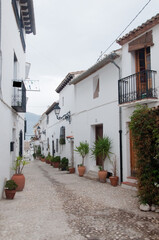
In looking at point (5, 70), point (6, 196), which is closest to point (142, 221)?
point (6, 196)

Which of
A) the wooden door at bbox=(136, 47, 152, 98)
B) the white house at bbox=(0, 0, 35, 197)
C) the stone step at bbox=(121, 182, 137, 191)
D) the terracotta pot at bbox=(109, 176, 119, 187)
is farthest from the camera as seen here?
the terracotta pot at bbox=(109, 176, 119, 187)

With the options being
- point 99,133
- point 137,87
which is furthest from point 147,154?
point 99,133

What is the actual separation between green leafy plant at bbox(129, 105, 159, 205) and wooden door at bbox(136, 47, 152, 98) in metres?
2.37

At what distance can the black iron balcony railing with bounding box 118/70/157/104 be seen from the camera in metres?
7.76

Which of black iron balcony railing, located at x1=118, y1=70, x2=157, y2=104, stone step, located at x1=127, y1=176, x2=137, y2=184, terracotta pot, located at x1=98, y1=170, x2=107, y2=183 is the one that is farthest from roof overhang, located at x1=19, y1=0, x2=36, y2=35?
stone step, located at x1=127, y1=176, x2=137, y2=184

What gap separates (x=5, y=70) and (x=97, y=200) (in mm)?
5048

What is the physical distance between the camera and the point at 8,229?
4523mm

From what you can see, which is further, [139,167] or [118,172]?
[118,172]

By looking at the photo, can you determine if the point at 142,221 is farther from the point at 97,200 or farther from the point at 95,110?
the point at 95,110

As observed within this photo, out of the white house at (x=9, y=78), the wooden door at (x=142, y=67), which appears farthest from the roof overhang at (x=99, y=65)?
the white house at (x=9, y=78)

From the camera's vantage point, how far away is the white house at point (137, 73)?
775cm

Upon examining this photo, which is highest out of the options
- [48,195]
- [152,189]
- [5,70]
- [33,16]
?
[33,16]

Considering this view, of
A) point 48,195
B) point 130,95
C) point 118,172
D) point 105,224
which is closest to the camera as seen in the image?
point 105,224

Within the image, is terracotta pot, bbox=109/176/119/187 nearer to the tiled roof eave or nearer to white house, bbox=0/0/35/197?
white house, bbox=0/0/35/197
